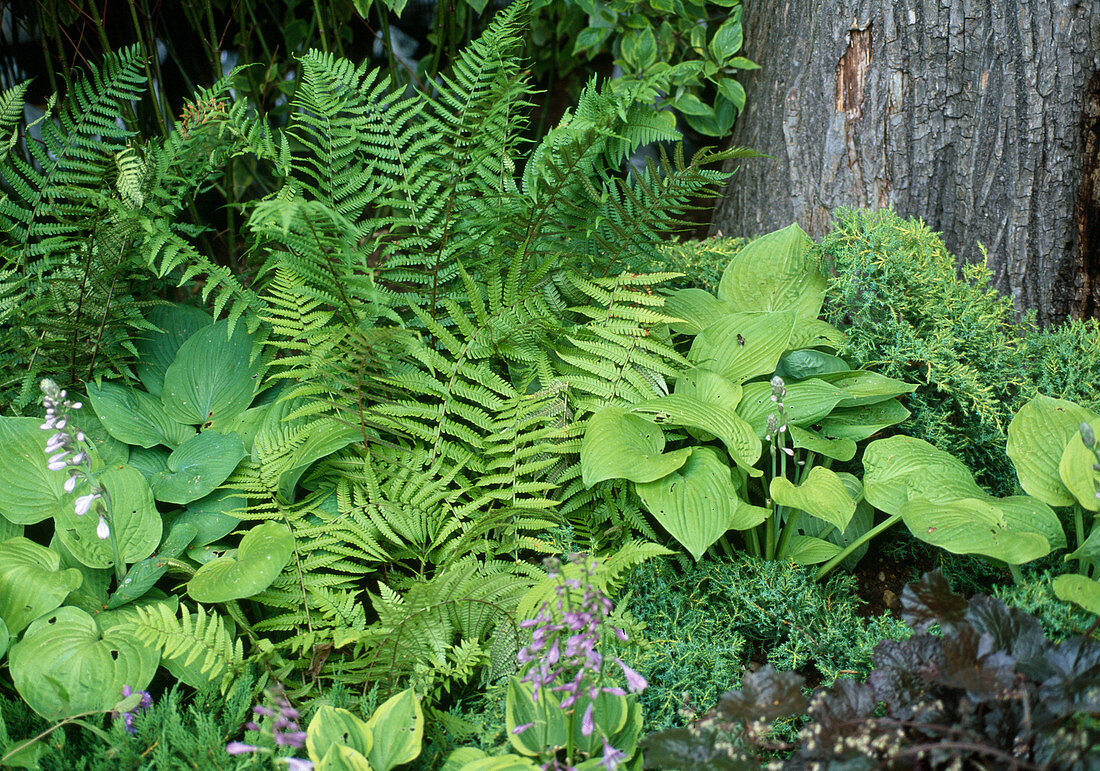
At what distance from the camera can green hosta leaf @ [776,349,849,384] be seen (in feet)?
8.16

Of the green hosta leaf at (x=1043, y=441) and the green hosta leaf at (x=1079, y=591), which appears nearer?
the green hosta leaf at (x=1079, y=591)

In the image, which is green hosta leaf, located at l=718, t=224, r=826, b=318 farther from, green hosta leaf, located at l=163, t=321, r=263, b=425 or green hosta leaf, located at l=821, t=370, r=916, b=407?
green hosta leaf, located at l=163, t=321, r=263, b=425

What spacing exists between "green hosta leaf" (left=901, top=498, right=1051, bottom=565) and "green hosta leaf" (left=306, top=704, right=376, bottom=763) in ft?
4.77

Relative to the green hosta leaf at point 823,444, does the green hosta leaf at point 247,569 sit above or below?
below

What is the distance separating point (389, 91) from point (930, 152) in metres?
2.73

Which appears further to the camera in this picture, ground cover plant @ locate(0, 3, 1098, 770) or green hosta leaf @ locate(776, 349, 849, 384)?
green hosta leaf @ locate(776, 349, 849, 384)

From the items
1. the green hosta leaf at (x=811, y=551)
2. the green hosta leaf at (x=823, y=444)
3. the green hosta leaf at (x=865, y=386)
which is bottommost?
the green hosta leaf at (x=811, y=551)

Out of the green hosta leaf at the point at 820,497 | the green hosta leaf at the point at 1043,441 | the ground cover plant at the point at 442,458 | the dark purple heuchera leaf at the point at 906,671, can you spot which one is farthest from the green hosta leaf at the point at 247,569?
the green hosta leaf at the point at 1043,441

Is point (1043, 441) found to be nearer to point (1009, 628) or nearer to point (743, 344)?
point (1009, 628)

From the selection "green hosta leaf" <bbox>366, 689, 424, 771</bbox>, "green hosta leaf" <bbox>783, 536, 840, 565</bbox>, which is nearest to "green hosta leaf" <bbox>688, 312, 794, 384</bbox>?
"green hosta leaf" <bbox>783, 536, 840, 565</bbox>

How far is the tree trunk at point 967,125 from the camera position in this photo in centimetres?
273

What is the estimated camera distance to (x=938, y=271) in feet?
8.48

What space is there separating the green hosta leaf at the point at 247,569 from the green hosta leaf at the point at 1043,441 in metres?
2.09

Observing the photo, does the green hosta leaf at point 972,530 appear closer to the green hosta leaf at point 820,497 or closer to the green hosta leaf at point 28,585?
the green hosta leaf at point 820,497
